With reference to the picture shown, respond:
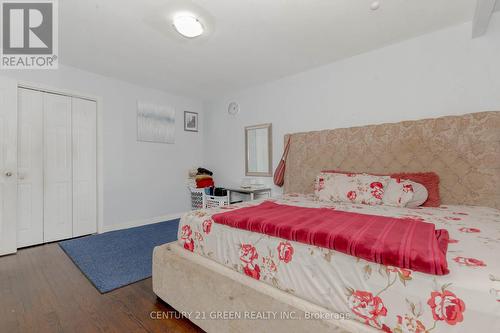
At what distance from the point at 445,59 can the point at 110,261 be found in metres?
3.97

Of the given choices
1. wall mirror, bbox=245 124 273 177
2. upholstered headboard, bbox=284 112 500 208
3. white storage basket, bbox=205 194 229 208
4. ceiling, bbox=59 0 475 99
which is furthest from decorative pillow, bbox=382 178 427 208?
white storage basket, bbox=205 194 229 208

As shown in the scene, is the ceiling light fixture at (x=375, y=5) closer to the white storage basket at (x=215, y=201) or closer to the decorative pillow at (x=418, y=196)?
the decorative pillow at (x=418, y=196)

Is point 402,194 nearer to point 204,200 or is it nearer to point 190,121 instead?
point 204,200

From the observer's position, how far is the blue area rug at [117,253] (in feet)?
6.98

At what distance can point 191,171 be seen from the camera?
4.62 meters

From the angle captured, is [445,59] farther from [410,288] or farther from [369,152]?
[410,288]

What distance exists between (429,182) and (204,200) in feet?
10.4

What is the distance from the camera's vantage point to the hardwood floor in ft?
4.97

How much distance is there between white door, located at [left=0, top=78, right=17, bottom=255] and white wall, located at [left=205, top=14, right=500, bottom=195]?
2944 mm

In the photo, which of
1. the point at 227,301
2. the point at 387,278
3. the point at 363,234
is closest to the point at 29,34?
the point at 227,301

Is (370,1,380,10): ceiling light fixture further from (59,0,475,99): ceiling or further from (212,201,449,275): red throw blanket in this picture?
(212,201,449,275): red throw blanket

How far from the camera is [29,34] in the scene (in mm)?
2357

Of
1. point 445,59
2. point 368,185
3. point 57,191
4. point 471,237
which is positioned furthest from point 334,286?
point 57,191

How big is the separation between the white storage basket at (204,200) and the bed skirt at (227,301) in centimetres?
207
